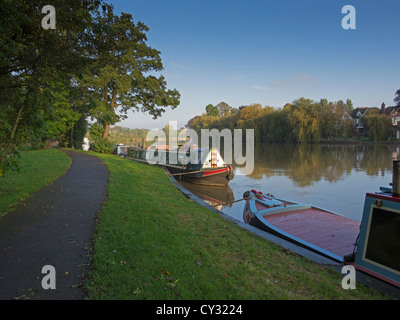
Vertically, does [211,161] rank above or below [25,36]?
below

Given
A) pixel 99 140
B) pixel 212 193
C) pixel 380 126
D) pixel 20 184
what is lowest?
pixel 212 193

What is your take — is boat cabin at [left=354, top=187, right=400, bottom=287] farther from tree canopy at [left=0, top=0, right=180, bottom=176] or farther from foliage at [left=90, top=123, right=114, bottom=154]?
foliage at [left=90, top=123, right=114, bottom=154]

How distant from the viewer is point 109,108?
1010 inches

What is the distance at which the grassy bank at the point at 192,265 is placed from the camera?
3.66 m

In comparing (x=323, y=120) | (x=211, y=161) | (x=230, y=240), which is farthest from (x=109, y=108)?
(x=323, y=120)

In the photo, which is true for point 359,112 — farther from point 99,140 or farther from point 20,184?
point 20,184

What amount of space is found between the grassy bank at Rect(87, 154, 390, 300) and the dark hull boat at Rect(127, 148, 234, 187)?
11677mm

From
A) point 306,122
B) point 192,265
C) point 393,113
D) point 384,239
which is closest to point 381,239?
point 384,239

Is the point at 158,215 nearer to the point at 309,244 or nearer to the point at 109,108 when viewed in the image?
the point at 309,244

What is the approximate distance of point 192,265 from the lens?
438cm

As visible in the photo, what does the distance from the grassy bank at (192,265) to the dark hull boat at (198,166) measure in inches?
460

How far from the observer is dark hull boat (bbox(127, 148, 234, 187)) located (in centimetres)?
1869

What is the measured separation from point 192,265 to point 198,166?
596 inches
